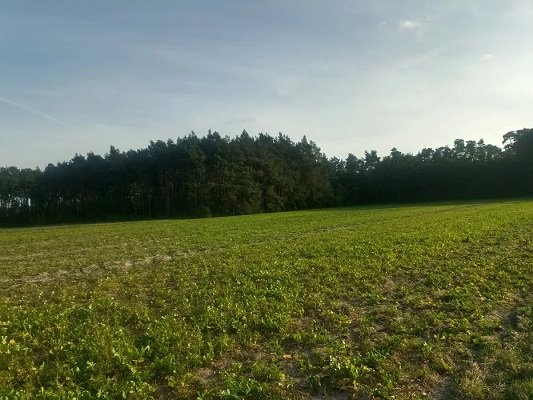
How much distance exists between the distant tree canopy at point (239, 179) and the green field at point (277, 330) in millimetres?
80397

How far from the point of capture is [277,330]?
32.1 ft

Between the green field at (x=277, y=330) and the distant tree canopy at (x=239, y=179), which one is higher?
the distant tree canopy at (x=239, y=179)

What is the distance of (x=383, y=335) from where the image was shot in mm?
9508

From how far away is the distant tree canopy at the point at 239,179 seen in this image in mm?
101938

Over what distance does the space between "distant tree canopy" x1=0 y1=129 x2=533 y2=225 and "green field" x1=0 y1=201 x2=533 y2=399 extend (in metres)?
80.4

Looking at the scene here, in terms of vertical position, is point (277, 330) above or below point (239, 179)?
below

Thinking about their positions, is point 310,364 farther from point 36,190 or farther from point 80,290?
point 36,190

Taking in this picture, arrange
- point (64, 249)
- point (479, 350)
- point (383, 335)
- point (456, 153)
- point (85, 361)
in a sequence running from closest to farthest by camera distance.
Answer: point (85, 361) < point (479, 350) < point (383, 335) < point (64, 249) < point (456, 153)

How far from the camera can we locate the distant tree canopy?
102 m

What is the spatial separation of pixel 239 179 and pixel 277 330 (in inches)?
3685

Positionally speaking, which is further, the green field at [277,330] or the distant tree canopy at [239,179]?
the distant tree canopy at [239,179]

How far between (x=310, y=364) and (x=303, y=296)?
469 cm

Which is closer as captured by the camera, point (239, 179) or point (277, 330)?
point (277, 330)

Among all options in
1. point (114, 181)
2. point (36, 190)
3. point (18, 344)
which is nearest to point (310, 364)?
point (18, 344)
